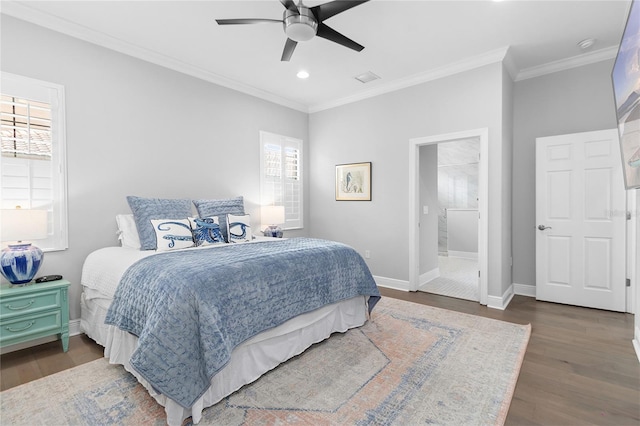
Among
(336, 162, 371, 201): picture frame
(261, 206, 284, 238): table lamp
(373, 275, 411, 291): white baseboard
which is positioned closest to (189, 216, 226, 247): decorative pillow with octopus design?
(261, 206, 284, 238): table lamp

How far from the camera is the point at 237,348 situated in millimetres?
1953

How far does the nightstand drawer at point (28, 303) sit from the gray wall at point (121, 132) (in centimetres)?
47

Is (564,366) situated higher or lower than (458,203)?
lower

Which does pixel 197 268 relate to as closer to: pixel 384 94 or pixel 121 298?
pixel 121 298

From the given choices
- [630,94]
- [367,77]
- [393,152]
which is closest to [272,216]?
[393,152]

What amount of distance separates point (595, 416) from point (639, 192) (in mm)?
1741

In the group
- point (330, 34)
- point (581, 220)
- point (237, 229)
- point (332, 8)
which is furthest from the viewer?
point (581, 220)

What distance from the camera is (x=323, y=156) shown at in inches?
206

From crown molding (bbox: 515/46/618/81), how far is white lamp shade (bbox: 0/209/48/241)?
538cm

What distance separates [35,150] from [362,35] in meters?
3.21

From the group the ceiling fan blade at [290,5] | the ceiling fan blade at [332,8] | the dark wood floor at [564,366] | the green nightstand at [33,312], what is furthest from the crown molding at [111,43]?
the dark wood floor at [564,366]

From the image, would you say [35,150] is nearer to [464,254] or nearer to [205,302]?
[205,302]

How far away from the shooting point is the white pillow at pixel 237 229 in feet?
11.1

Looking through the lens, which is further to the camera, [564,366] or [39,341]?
[39,341]
